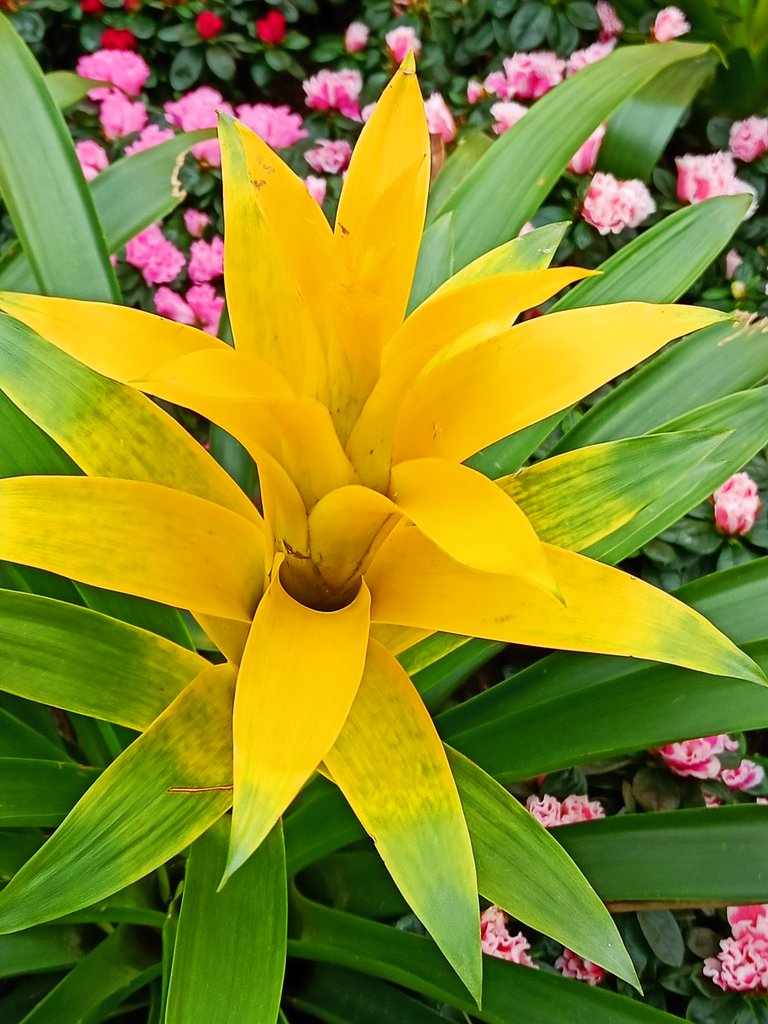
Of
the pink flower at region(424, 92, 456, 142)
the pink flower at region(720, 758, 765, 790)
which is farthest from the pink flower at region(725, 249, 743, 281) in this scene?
the pink flower at region(720, 758, 765, 790)

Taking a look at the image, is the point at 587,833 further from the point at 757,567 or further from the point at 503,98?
the point at 503,98

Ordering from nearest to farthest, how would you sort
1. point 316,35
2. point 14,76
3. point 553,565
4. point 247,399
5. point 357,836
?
point 247,399
point 553,565
point 357,836
point 14,76
point 316,35

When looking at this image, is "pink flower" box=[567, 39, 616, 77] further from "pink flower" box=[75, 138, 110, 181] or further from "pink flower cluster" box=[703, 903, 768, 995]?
"pink flower cluster" box=[703, 903, 768, 995]

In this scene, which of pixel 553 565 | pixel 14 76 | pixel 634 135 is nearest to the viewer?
pixel 553 565

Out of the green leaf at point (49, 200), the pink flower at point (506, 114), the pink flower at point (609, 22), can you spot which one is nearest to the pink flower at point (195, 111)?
the pink flower at point (506, 114)

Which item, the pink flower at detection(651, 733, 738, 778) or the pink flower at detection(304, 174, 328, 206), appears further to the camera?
the pink flower at detection(304, 174, 328, 206)

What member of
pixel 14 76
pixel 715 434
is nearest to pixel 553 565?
pixel 715 434
